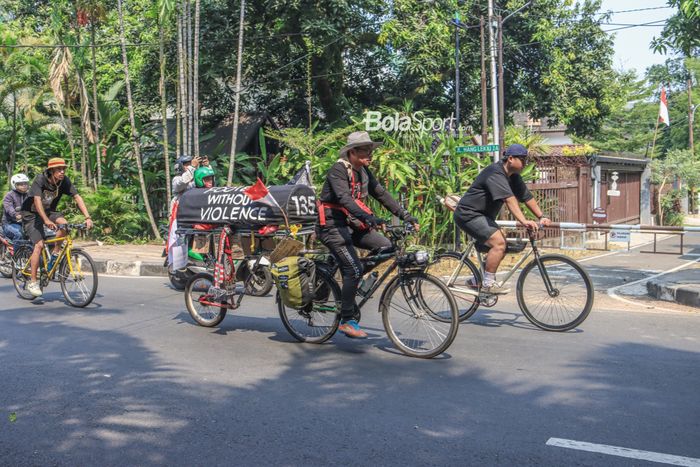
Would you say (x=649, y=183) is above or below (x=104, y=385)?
above

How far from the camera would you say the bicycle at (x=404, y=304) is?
19.8ft

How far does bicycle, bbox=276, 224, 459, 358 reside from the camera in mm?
6043

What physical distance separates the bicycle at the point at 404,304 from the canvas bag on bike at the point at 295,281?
3.8 inches

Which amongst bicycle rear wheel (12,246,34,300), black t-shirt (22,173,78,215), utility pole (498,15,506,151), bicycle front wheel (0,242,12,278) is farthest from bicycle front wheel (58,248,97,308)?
utility pole (498,15,506,151)

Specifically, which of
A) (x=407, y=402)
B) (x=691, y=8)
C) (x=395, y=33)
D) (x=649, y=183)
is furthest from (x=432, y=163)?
(x=649, y=183)

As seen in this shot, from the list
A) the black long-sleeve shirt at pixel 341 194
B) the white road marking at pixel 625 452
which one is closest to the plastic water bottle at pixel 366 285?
the black long-sleeve shirt at pixel 341 194

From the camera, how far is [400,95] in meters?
21.3

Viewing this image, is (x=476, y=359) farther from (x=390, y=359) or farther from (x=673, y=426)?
(x=673, y=426)

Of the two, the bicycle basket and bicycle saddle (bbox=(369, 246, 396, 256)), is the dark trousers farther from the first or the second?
the bicycle basket

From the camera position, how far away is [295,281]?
21.4ft

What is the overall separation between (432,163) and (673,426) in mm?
9004

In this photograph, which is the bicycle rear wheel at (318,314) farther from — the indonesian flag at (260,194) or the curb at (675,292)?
the curb at (675,292)

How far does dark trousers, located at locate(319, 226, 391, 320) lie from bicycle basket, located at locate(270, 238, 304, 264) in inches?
12.4

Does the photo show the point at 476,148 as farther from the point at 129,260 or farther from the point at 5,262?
the point at 5,262
